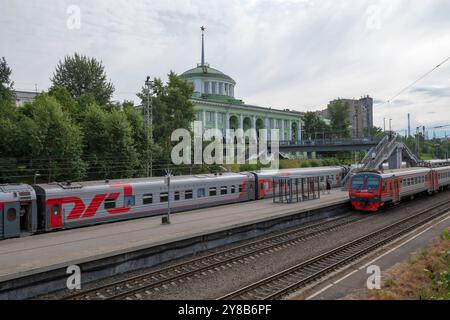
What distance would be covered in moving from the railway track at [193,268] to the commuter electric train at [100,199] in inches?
298

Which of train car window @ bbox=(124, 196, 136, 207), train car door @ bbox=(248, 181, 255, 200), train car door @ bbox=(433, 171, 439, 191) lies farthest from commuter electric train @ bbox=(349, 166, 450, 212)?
train car window @ bbox=(124, 196, 136, 207)

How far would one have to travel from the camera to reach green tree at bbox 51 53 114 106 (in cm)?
6306

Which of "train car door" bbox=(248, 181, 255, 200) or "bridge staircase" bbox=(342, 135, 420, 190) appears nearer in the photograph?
"train car door" bbox=(248, 181, 255, 200)

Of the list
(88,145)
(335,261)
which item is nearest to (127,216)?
(335,261)

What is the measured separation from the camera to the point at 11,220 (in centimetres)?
1841

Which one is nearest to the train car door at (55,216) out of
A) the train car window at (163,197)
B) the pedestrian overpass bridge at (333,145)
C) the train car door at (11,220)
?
the train car door at (11,220)

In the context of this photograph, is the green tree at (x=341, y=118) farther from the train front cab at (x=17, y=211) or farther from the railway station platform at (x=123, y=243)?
the train front cab at (x=17, y=211)

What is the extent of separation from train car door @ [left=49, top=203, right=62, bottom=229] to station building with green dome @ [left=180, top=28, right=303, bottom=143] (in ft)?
185

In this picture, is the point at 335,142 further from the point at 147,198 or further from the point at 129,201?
the point at 129,201

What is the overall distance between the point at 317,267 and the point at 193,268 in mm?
4766

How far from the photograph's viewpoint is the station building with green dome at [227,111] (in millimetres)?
79250

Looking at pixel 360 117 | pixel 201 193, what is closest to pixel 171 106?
pixel 201 193

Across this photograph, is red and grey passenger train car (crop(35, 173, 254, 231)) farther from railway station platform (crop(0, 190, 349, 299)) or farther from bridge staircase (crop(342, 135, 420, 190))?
bridge staircase (crop(342, 135, 420, 190))
